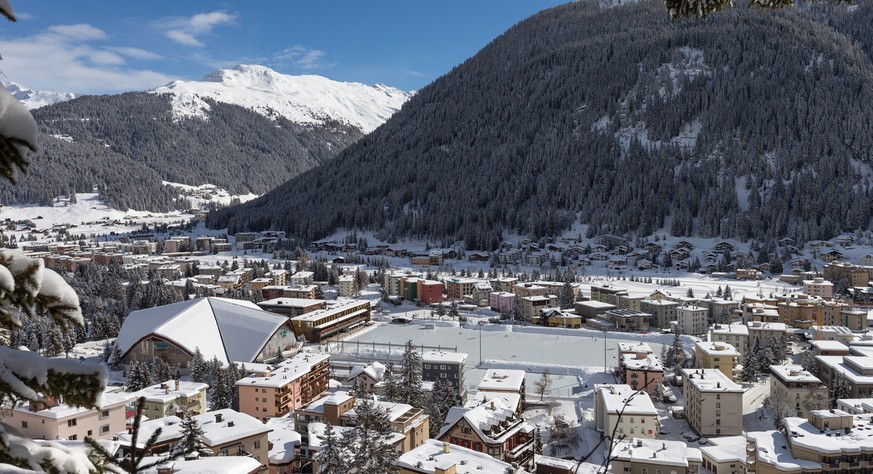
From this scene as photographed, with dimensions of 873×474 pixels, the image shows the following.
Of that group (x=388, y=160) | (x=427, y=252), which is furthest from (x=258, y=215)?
(x=427, y=252)

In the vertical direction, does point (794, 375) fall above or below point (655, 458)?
above

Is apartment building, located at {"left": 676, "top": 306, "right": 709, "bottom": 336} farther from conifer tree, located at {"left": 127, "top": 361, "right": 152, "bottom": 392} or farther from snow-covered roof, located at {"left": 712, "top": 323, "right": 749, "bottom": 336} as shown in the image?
conifer tree, located at {"left": 127, "top": 361, "right": 152, "bottom": 392}

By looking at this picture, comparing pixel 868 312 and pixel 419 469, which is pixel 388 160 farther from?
pixel 419 469

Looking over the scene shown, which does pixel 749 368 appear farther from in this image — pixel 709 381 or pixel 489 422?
pixel 489 422

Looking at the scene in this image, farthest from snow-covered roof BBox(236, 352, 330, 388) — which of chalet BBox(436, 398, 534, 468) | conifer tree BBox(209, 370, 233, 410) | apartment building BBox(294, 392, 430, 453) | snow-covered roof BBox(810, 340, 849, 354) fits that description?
snow-covered roof BBox(810, 340, 849, 354)

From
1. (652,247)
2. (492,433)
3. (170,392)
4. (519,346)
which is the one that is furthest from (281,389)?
(652,247)
